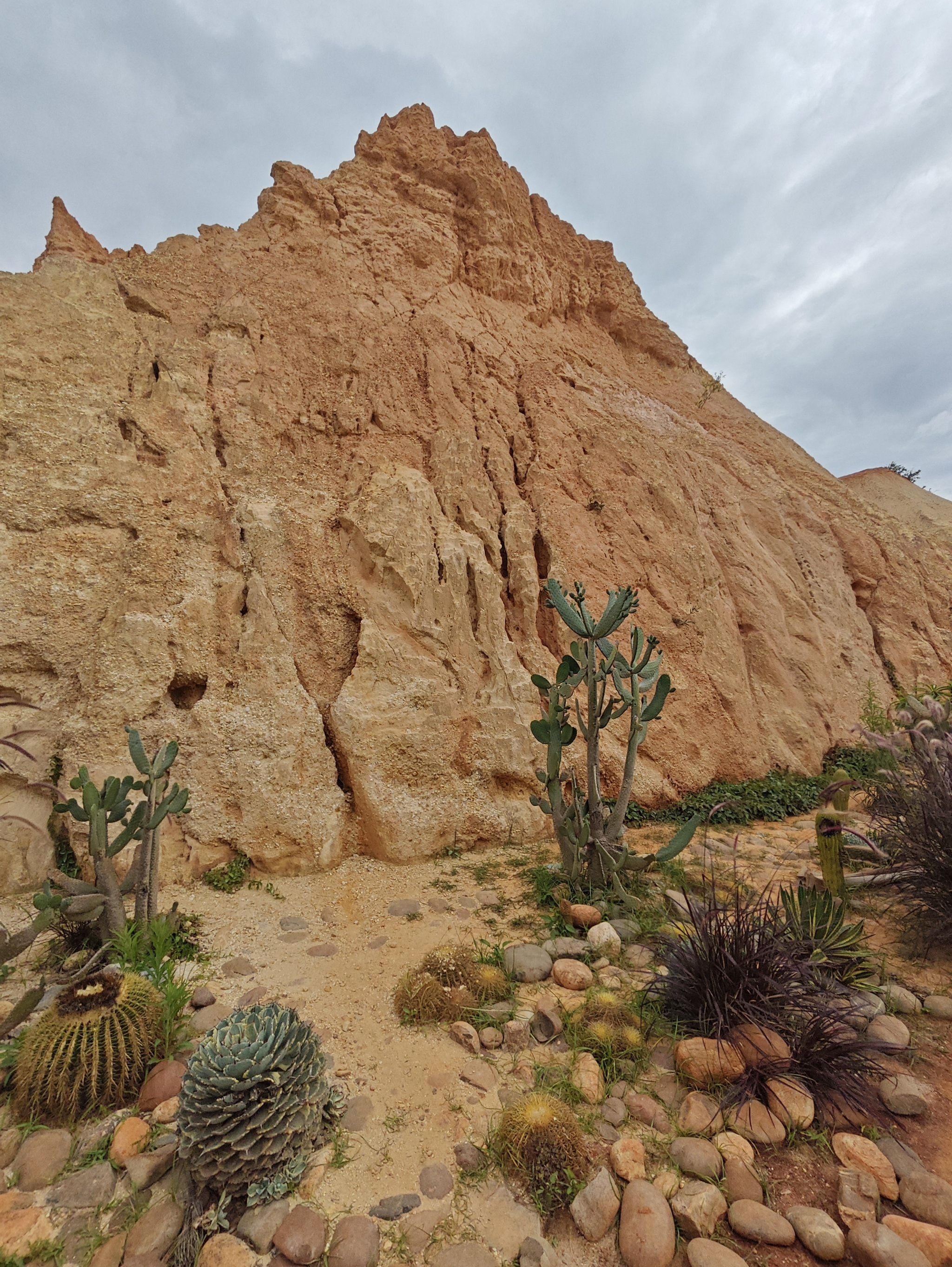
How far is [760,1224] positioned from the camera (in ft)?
5.88

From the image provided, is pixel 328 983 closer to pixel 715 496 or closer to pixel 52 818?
pixel 52 818

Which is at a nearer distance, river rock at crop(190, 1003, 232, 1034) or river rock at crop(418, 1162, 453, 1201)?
river rock at crop(418, 1162, 453, 1201)

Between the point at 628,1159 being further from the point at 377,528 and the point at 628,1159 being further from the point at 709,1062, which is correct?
the point at 377,528

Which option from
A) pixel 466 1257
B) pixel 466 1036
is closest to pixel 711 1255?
pixel 466 1257

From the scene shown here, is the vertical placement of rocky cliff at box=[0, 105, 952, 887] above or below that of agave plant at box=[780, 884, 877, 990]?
above

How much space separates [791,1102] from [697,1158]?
19.2 inches

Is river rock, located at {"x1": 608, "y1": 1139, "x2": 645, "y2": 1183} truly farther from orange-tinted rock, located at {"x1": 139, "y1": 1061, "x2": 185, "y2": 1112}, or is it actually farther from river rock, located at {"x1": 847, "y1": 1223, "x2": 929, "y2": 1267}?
orange-tinted rock, located at {"x1": 139, "y1": 1061, "x2": 185, "y2": 1112}

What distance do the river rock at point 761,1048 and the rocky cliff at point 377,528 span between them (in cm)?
309

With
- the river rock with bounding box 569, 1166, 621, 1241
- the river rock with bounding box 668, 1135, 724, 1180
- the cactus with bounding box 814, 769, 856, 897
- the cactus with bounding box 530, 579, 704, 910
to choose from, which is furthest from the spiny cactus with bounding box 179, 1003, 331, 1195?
the cactus with bounding box 814, 769, 856, 897

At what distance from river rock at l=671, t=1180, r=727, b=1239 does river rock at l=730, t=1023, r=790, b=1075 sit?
536mm

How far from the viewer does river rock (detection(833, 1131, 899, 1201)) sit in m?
1.92

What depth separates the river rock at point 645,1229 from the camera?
1.73m

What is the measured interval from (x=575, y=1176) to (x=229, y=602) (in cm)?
469

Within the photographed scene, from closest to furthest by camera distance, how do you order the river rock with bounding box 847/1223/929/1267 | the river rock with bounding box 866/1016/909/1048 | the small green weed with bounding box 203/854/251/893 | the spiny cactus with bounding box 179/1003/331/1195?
the river rock with bounding box 847/1223/929/1267, the spiny cactus with bounding box 179/1003/331/1195, the river rock with bounding box 866/1016/909/1048, the small green weed with bounding box 203/854/251/893
